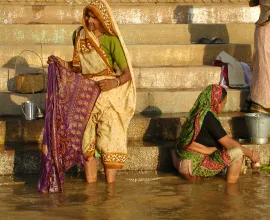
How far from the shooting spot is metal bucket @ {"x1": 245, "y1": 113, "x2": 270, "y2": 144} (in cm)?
867

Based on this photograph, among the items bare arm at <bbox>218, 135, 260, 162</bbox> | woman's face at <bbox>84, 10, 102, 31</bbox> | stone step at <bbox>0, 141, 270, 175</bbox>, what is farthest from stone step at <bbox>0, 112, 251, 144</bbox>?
woman's face at <bbox>84, 10, 102, 31</bbox>

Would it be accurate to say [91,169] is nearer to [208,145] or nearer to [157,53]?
[208,145]

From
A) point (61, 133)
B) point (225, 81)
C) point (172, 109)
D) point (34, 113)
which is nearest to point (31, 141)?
point (34, 113)

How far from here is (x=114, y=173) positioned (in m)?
7.94

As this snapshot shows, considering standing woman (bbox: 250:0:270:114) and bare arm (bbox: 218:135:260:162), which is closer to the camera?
bare arm (bbox: 218:135:260:162)

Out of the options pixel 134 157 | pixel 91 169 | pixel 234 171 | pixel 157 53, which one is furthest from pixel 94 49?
pixel 157 53

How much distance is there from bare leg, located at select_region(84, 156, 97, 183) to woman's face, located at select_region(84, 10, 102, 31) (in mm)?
1268

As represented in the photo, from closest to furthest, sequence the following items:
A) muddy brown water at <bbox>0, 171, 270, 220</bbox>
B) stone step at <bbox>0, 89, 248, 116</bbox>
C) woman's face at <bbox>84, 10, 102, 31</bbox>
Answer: muddy brown water at <bbox>0, 171, 270, 220</bbox> < woman's face at <bbox>84, 10, 102, 31</bbox> < stone step at <bbox>0, 89, 248, 116</bbox>

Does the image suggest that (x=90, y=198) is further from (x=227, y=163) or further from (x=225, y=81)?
A: (x=225, y=81)

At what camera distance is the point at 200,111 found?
792 centimetres

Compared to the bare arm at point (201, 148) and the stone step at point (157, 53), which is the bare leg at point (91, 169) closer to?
the bare arm at point (201, 148)

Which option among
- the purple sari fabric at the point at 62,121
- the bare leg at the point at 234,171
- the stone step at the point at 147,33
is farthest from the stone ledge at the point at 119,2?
the bare leg at the point at 234,171

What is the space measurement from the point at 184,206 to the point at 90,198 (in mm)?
876

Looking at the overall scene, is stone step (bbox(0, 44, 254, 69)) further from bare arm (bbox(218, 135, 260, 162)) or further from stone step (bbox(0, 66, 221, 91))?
bare arm (bbox(218, 135, 260, 162))
